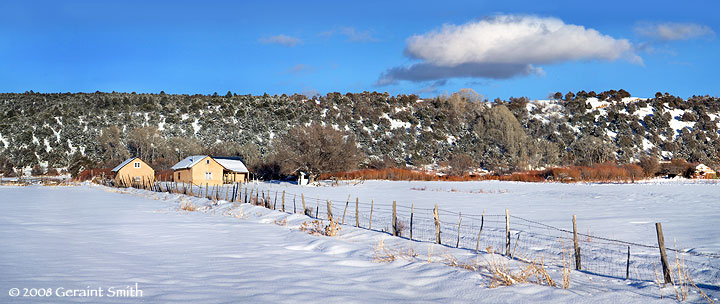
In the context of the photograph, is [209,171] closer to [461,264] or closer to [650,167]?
[650,167]

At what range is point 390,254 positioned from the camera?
1137cm

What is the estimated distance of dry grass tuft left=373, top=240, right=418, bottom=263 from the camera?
1095 centimetres

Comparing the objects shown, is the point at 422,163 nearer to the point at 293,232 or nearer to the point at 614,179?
the point at 614,179

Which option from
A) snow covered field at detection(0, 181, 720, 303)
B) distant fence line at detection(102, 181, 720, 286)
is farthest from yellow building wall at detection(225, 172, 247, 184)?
distant fence line at detection(102, 181, 720, 286)

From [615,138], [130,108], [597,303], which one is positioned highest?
[130,108]

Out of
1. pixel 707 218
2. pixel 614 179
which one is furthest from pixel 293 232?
pixel 614 179

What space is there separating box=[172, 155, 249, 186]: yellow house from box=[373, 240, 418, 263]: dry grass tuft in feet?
151

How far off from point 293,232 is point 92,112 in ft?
267

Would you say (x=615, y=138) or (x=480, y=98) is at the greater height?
(x=480, y=98)

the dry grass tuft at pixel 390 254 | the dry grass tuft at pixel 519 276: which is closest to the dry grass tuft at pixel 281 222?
the dry grass tuft at pixel 390 254

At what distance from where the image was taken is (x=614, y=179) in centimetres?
4978

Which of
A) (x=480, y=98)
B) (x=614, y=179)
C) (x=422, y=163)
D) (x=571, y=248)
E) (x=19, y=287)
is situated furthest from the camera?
(x=480, y=98)

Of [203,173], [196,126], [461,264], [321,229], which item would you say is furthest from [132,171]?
[461,264]

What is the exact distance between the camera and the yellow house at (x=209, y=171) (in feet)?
185
